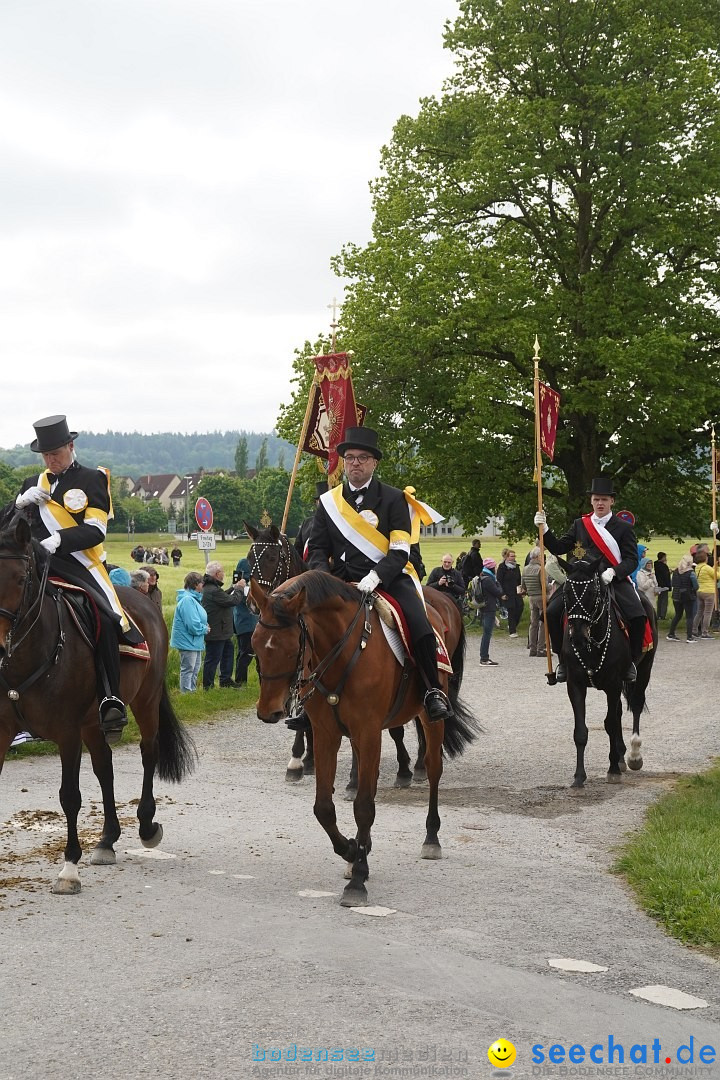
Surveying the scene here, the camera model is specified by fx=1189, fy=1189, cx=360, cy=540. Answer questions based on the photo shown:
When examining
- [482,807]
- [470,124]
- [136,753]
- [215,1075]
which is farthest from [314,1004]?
[470,124]

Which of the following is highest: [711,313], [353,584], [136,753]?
[711,313]

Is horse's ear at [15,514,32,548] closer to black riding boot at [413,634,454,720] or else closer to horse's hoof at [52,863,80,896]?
horse's hoof at [52,863,80,896]

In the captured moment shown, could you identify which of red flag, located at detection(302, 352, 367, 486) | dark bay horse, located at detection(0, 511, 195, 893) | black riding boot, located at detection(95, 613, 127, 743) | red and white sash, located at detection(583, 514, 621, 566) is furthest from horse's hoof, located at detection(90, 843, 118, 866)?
red flag, located at detection(302, 352, 367, 486)

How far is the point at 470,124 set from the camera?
33.0 m

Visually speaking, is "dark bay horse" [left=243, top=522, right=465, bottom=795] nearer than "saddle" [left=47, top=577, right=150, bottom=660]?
No

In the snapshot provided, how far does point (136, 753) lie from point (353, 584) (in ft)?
23.1

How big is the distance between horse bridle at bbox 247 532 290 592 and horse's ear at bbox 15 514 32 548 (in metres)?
5.10

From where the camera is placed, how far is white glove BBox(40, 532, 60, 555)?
8398mm

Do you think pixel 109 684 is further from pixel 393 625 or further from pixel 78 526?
pixel 393 625

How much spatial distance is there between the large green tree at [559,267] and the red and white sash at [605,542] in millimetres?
16445

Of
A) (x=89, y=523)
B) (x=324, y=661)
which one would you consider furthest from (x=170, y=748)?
(x=324, y=661)

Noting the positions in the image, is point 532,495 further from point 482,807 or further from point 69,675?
point 69,675

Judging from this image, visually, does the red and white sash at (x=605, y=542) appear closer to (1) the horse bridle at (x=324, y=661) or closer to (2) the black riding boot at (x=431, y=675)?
(2) the black riding boot at (x=431, y=675)

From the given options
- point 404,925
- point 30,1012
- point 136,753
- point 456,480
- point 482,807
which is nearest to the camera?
point 30,1012
